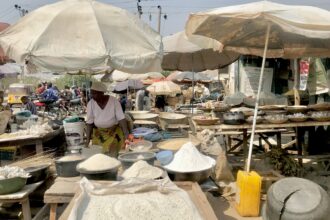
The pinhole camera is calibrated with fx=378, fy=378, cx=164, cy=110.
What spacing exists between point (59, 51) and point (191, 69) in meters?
4.51

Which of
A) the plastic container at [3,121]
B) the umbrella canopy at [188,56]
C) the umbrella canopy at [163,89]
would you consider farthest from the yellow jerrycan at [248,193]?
the umbrella canopy at [163,89]

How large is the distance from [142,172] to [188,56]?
535cm

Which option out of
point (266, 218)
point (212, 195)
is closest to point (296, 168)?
point (212, 195)

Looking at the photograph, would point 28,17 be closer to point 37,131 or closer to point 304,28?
point 37,131

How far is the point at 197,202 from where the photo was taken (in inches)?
115

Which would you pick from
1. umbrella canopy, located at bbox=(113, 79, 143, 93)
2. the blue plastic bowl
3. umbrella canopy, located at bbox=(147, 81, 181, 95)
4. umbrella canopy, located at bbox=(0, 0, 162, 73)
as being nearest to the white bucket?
umbrella canopy, located at bbox=(0, 0, 162, 73)

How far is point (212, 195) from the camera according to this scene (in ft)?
16.3

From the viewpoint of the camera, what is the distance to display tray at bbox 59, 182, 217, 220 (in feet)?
8.55

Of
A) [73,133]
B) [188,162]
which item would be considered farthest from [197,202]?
[73,133]

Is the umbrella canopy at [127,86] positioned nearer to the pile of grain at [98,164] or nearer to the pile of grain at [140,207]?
the pile of grain at [98,164]

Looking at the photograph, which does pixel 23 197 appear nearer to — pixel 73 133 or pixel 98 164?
pixel 98 164

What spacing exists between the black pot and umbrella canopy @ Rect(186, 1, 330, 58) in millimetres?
2555

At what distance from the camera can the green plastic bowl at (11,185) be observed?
3.66m

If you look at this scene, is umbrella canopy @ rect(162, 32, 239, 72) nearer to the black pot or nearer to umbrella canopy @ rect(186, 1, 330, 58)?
umbrella canopy @ rect(186, 1, 330, 58)
